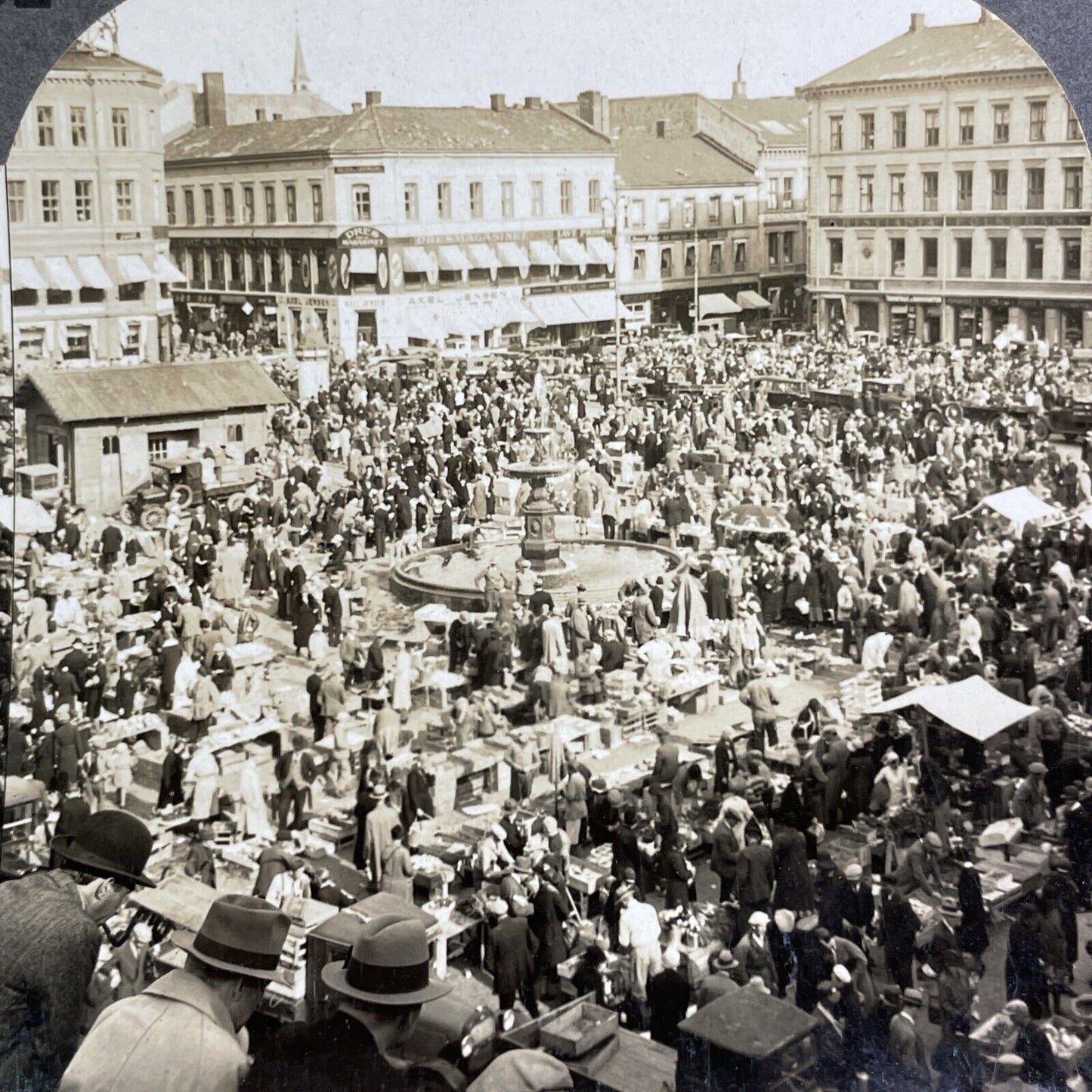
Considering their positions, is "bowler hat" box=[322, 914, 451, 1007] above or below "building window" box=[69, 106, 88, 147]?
below

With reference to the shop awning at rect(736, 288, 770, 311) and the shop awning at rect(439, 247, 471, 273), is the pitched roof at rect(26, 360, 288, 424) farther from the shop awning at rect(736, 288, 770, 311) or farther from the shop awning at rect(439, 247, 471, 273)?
the shop awning at rect(736, 288, 770, 311)

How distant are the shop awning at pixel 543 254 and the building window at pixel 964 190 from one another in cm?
222

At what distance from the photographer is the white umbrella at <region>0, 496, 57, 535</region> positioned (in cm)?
851

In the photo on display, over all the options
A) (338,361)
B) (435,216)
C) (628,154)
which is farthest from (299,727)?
(628,154)

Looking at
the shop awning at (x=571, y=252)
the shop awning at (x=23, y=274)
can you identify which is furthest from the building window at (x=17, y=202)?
the shop awning at (x=571, y=252)

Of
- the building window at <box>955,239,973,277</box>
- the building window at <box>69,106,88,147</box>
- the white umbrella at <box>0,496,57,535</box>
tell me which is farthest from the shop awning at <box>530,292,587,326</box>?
the white umbrella at <box>0,496,57,535</box>

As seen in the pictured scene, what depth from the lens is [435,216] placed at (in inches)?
368

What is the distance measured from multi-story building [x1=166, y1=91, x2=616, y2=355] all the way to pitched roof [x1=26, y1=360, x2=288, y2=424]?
0.32 metres

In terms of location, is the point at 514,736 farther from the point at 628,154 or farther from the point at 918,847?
the point at 628,154

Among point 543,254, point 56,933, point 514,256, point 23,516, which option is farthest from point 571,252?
point 56,933

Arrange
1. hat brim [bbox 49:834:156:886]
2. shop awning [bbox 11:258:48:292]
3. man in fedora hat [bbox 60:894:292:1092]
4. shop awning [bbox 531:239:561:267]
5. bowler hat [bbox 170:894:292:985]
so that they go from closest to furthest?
man in fedora hat [bbox 60:894:292:1092] → bowler hat [bbox 170:894:292:985] → hat brim [bbox 49:834:156:886] → shop awning [bbox 11:258:48:292] → shop awning [bbox 531:239:561:267]

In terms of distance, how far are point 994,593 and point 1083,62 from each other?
9.01ft

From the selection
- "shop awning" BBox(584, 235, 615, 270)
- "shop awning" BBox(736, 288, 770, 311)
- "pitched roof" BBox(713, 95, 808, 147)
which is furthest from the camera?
"shop awning" BBox(736, 288, 770, 311)

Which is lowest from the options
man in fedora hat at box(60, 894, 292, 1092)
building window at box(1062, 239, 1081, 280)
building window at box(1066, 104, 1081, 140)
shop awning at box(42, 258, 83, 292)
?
man in fedora hat at box(60, 894, 292, 1092)
